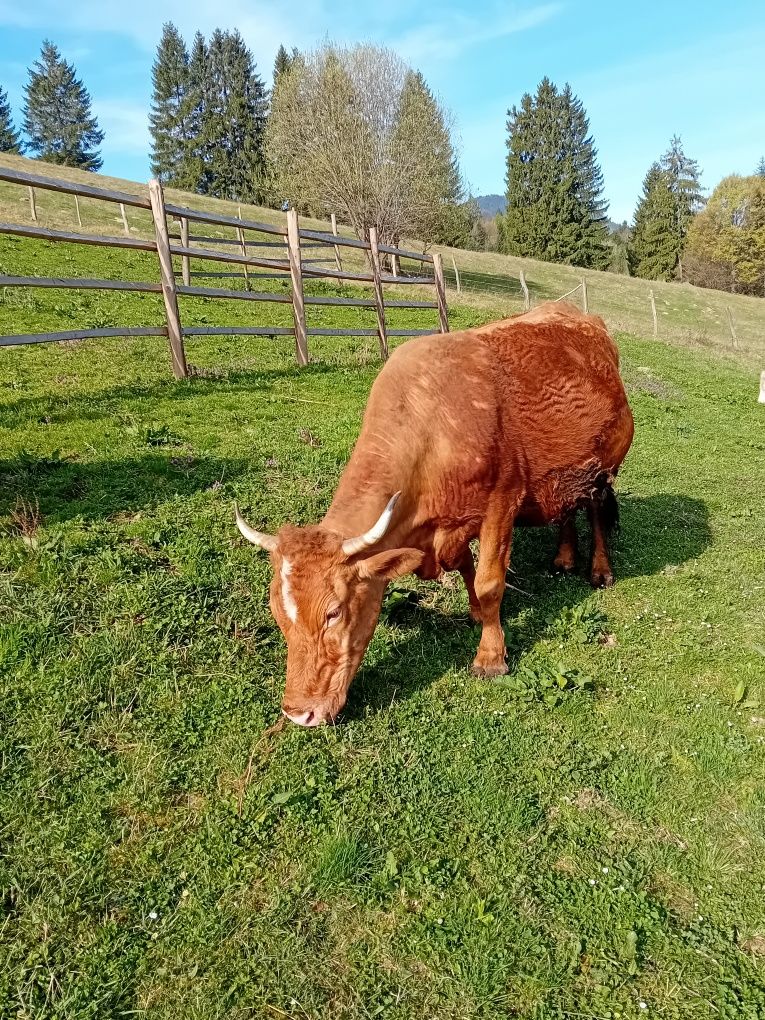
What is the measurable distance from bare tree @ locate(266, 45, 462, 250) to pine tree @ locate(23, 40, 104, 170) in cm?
4904

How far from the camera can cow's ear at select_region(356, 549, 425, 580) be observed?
3.70m

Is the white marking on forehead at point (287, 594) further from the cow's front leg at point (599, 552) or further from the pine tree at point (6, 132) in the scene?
the pine tree at point (6, 132)

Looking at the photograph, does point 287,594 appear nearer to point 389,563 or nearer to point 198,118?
point 389,563

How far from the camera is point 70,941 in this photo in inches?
107

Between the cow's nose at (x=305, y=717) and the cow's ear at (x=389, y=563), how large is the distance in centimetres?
77

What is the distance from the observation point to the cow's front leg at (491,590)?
4.73 meters

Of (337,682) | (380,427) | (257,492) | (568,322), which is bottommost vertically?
(337,682)

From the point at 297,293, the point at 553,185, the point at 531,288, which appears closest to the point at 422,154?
the point at 531,288

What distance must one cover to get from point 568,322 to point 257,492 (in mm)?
3180

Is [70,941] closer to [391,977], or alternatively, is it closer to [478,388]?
[391,977]

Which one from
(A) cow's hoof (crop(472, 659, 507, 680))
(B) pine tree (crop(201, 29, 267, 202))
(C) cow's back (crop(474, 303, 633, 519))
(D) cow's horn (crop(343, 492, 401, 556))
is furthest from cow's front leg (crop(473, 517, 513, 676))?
(B) pine tree (crop(201, 29, 267, 202))

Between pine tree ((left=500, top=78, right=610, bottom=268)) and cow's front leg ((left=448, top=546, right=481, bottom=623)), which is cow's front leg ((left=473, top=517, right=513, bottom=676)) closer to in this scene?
cow's front leg ((left=448, top=546, right=481, bottom=623))

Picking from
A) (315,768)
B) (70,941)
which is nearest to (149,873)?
(70,941)

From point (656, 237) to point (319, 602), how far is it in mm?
75795
